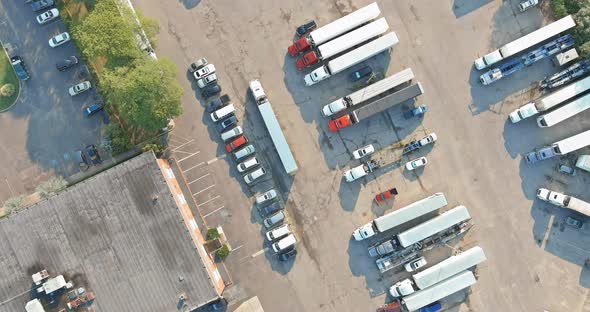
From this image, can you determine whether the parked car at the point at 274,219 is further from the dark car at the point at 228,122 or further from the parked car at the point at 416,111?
the parked car at the point at 416,111

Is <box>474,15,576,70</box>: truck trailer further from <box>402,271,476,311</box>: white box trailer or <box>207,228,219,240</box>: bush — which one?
<box>207,228,219,240</box>: bush

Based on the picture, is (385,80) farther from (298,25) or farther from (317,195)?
(317,195)

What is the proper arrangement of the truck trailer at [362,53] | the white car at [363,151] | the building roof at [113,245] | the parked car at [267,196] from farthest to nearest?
the parked car at [267,196] → the white car at [363,151] → the truck trailer at [362,53] → the building roof at [113,245]

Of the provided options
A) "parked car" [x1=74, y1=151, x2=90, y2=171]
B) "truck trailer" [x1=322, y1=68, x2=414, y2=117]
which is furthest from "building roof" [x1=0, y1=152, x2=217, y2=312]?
"truck trailer" [x1=322, y1=68, x2=414, y2=117]

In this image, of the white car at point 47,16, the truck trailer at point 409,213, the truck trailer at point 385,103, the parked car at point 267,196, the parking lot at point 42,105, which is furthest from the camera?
the parking lot at point 42,105

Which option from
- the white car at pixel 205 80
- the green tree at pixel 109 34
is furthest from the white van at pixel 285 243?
the green tree at pixel 109 34

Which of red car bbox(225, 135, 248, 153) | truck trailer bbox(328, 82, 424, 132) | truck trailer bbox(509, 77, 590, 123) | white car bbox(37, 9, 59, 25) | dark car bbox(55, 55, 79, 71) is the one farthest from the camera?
white car bbox(37, 9, 59, 25)
